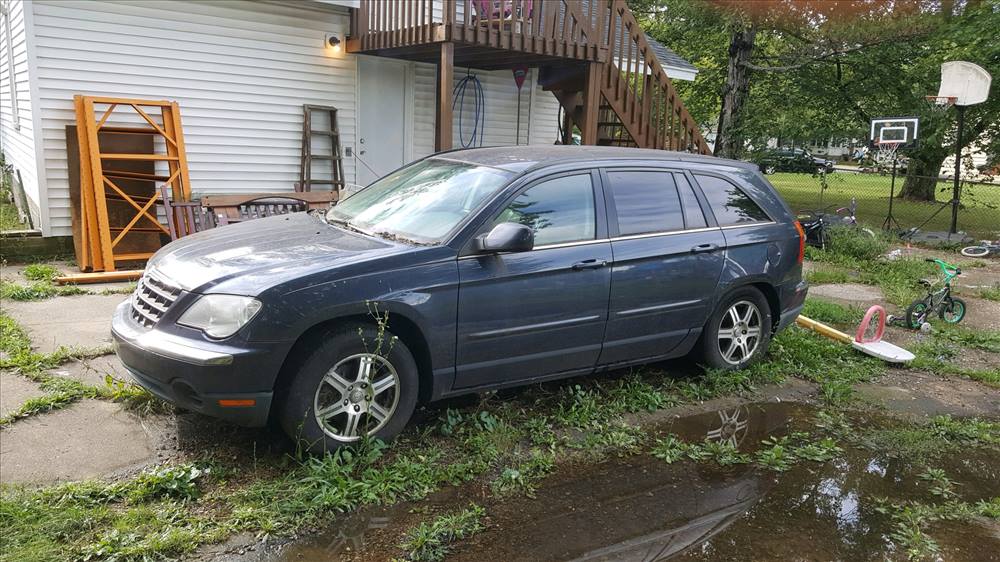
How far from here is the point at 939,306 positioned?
24.1 feet

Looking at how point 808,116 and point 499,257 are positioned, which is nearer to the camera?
point 499,257

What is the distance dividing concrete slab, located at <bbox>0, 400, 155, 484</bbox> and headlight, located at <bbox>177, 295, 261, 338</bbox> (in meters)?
0.84

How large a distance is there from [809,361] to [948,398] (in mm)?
999

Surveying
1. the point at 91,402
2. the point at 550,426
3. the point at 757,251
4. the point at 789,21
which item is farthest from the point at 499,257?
the point at 789,21

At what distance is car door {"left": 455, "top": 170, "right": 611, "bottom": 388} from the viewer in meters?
4.00

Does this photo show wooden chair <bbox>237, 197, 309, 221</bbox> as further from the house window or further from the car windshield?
the car windshield

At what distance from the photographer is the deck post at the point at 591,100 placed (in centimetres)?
1011

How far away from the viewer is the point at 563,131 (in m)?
13.4

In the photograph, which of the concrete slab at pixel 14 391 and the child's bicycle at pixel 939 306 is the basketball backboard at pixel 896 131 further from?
the concrete slab at pixel 14 391

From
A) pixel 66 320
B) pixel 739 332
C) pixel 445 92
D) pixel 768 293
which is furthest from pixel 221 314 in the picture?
pixel 445 92

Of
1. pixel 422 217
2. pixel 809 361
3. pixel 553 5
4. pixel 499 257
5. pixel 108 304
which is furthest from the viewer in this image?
pixel 553 5

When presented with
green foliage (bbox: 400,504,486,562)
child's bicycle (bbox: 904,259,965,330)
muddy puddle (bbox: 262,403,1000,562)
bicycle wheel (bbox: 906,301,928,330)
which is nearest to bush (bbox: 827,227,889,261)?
child's bicycle (bbox: 904,259,965,330)

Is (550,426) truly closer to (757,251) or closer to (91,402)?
(757,251)

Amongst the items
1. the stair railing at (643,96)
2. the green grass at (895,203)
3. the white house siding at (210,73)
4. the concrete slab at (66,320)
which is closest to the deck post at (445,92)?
the white house siding at (210,73)
